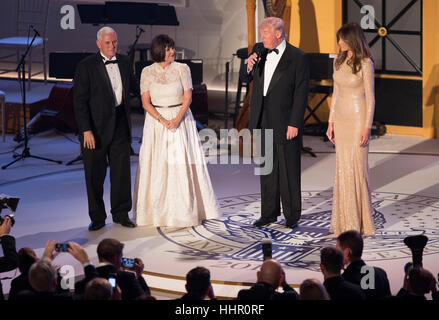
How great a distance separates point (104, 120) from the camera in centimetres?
657

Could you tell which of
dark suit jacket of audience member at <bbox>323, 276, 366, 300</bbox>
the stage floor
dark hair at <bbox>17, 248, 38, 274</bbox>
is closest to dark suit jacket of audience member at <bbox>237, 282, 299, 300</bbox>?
dark suit jacket of audience member at <bbox>323, 276, 366, 300</bbox>

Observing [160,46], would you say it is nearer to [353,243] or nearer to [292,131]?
[292,131]

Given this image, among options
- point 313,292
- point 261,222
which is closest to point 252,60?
point 261,222

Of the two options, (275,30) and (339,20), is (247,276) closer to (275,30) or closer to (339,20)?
(275,30)

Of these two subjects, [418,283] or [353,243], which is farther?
[353,243]

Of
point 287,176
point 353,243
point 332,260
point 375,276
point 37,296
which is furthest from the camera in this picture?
point 287,176

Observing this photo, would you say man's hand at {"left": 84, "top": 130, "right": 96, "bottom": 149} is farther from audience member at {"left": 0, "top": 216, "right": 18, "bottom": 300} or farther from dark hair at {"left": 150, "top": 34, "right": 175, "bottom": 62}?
audience member at {"left": 0, "top": 216, "right": 18, "bottom": 300}

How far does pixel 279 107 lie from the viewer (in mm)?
6504

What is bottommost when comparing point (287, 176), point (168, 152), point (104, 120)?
point (287, 176)

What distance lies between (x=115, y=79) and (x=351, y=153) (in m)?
1.92

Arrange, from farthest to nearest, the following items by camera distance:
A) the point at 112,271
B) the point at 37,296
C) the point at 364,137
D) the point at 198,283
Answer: the point at 364,137 → the point at 112,271 → the point at 198,283 → the point at 37,296

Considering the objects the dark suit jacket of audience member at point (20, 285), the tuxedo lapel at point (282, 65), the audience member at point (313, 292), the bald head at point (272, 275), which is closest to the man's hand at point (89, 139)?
the tuxedo lapel at point (282, 65)

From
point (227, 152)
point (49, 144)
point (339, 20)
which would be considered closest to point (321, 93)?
point (339, 20)

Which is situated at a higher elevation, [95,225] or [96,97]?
[96,97]
